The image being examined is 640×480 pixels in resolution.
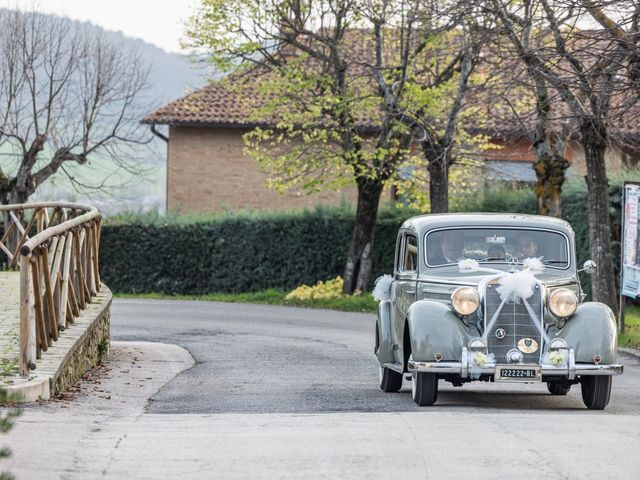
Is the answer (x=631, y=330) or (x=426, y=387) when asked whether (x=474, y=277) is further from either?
(x=631, y=330)

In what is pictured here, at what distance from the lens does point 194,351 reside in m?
16.9

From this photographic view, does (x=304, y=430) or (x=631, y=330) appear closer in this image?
(x=304, y=430)

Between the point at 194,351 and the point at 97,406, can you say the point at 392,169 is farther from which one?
the point at 97,406

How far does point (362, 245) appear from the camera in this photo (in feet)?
96.7

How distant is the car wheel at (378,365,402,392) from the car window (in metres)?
1.05

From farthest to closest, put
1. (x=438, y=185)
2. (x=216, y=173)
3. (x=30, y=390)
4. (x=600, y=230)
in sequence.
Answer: (x=216, y=173) → (x=438, y=185) → (x=600, y=230) → (x=30, y=390)

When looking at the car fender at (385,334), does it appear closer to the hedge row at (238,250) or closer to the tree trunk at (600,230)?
the tree trunk at (600,230)

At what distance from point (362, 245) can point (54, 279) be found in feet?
60.8

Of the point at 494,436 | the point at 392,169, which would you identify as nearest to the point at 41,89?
the point at 392,169

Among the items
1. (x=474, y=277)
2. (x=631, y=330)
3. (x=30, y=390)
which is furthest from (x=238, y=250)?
(x=30, y=390)

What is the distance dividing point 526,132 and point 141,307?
1062cm

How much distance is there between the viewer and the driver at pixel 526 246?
11.5 meters

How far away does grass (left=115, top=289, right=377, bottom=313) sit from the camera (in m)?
27.5

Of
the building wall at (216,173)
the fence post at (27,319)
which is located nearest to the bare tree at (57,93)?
the building wall at (216,173)
